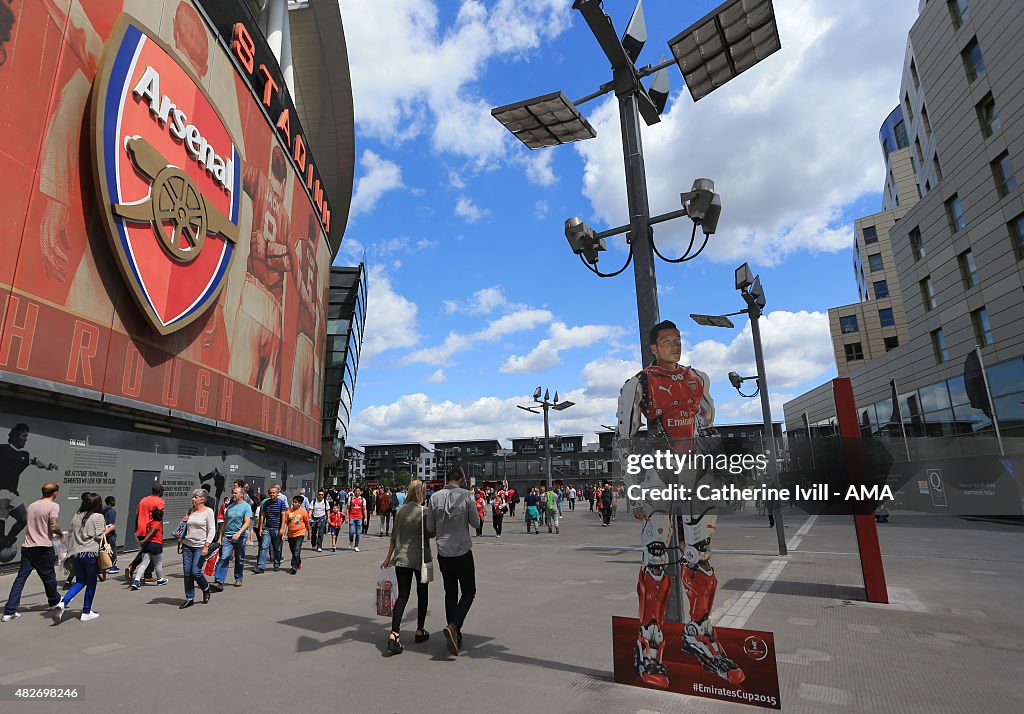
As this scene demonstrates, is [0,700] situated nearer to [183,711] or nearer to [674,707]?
[183,711]

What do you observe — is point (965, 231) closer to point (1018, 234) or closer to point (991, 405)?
point (1018, 234)

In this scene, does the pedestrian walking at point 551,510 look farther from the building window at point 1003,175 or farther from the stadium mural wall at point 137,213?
the building window at point 1003,175

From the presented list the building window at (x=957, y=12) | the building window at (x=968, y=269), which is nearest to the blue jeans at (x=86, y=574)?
the building window at (x=968, y=269)

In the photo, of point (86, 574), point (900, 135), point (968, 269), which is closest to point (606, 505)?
point (86, 574)

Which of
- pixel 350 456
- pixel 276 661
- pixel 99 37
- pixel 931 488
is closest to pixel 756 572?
pixel 276 661

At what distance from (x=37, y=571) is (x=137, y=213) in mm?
10326

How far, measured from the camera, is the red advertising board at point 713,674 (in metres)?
3.88

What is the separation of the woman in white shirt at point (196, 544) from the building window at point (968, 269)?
30277mm

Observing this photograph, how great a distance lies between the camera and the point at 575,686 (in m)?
4.41

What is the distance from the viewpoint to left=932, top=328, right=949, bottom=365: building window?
2687 centimetres

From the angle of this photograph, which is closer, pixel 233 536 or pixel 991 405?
pixel 233 536

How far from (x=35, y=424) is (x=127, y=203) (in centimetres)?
575

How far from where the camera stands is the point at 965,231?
2433cm

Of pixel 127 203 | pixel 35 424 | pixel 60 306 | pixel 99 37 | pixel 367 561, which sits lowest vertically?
pixel 367 561
